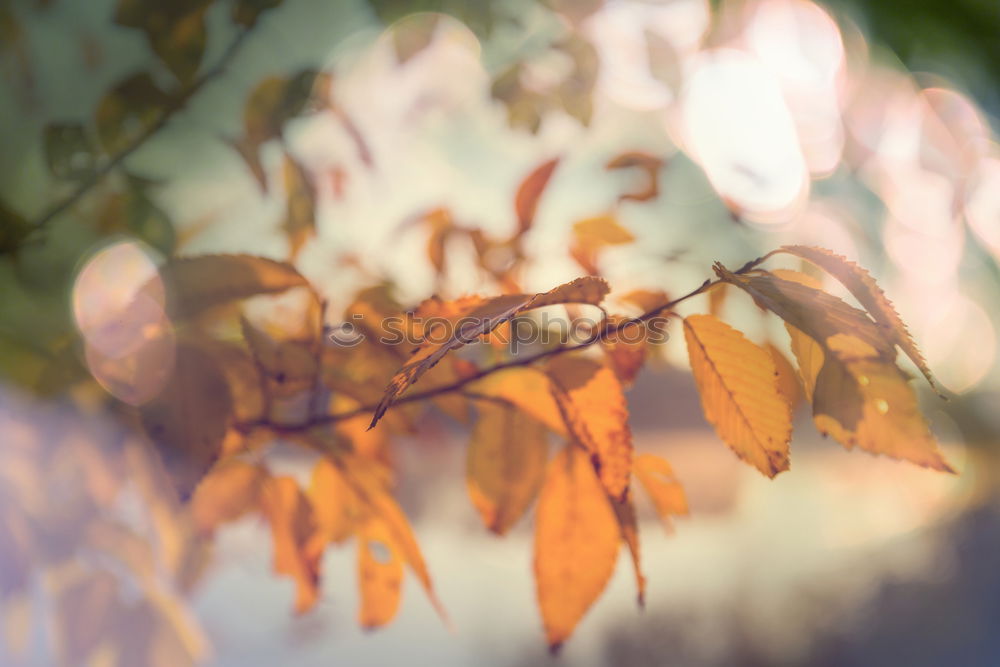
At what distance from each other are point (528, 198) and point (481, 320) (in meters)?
0.11

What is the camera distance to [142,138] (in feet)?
0.68

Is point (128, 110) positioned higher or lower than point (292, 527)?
higher

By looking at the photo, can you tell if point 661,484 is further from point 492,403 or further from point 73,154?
point 73,154

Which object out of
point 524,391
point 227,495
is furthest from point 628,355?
point 227,495

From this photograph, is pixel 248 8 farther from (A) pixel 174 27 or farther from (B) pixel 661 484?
(B) pixel 661 484

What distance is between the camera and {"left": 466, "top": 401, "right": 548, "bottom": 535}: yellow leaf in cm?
19

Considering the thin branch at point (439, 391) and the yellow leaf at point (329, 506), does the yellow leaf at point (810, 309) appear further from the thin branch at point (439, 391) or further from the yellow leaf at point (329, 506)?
the yellow leaf at point (329, 506)

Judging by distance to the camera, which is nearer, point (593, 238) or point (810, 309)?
point (810, 309)

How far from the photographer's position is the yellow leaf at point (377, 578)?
0.22 m

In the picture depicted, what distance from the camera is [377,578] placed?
219 millimetres

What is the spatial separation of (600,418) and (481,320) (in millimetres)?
35

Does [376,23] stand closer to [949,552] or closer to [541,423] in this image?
[541,423]

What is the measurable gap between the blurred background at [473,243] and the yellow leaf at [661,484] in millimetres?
24

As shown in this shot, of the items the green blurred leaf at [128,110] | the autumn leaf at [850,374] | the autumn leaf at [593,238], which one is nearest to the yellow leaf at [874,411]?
the autumn leaf at [850,374]
